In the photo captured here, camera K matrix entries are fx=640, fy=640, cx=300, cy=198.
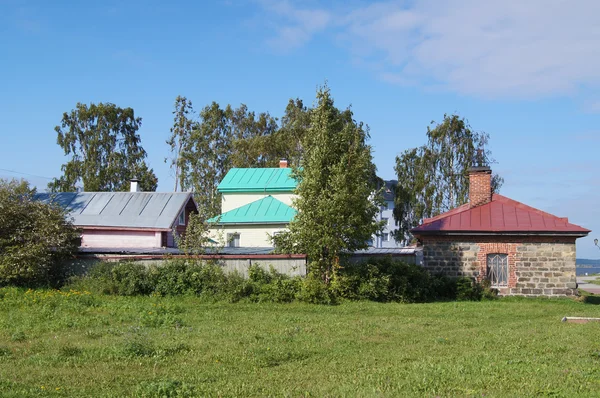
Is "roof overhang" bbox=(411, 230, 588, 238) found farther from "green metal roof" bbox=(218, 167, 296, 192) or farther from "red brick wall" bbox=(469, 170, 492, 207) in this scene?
"green metal roof" bbox=(218, 167, 296, 192)

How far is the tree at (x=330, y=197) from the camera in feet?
76.1

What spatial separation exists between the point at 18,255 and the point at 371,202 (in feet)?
43.2

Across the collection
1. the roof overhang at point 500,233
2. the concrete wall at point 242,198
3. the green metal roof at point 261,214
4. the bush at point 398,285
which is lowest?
the bush at point 398,285

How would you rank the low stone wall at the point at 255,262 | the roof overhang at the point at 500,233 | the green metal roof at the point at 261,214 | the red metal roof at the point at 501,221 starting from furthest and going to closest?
the green metal roof at the point at 261,214 < the red metal roof at the point at 501,221 < the roof overhang at the point at 500,233 < the low stone wall at the point at 255,262

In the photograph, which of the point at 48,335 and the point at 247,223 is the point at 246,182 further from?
the point at 48,335

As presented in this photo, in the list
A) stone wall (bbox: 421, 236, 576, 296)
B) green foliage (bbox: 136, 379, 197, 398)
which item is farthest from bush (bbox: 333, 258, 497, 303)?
green foliage (bbox: 136, 379, 197, 398)

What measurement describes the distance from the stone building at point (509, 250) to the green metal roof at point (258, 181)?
14.2 metres

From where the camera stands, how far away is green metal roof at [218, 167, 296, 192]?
4081 cm

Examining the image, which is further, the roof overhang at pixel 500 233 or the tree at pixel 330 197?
the roof overhang at pixel 500 233

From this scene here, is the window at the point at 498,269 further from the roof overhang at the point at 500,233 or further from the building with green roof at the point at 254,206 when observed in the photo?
the building with green roof at the point at 254,206

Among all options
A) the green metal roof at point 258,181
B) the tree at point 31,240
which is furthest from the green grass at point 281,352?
the green metal roof at point 258,181

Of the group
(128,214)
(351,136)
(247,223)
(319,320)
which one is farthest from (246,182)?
(319,320)

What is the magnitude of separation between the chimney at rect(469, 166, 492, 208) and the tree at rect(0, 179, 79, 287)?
1753 centimetres

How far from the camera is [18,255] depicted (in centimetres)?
2339
